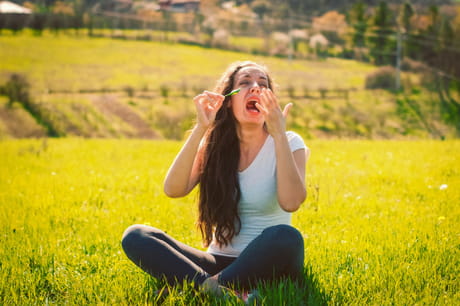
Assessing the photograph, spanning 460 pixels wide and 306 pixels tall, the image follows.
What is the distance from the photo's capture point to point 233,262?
10.0 ft

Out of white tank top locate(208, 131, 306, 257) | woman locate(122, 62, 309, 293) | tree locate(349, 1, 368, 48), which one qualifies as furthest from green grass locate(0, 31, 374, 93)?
white tank top locate(208, 131, 306, 257)

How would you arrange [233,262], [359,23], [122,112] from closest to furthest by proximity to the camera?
1. [233,262]
2. [122,112]
3. [359,23]

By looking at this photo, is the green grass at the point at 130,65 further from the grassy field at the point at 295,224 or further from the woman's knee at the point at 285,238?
the woman's knee at the point at 285,238

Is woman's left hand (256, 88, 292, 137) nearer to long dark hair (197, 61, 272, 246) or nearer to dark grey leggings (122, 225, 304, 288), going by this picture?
long dark hair (197, 61, 272, 246)

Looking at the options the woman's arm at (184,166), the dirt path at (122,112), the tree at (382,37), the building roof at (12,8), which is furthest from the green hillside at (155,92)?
the woman's arm at (184,166)

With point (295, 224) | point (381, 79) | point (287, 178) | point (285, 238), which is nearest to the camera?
point (285, 238)

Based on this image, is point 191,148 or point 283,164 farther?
point 191,148

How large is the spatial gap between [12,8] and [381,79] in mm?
38109

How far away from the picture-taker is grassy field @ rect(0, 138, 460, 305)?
10.2 ft

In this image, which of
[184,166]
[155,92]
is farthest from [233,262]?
[155,92]

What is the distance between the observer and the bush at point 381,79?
42.3 m

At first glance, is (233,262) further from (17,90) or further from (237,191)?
(17,90)

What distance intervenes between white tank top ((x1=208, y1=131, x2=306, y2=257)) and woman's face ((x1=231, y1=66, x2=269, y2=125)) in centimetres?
26

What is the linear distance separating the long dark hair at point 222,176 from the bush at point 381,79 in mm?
40578
